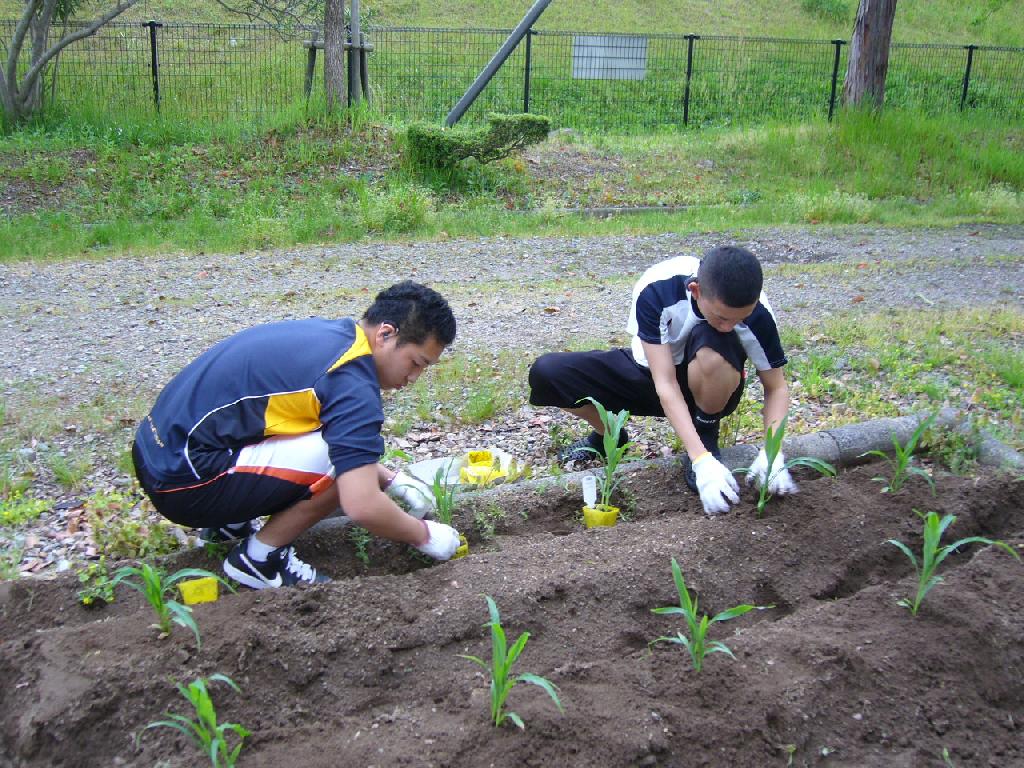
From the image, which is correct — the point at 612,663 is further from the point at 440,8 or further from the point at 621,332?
the point at 440,8

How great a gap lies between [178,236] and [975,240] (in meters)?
7.74

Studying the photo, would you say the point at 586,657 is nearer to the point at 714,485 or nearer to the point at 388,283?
the point at 714,485

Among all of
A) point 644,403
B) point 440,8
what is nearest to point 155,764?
point 644,403

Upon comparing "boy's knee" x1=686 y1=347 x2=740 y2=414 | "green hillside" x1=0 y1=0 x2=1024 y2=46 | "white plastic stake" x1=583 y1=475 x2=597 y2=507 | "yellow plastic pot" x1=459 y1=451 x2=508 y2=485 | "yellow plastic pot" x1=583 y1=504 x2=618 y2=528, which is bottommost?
"yellow plastic pot" x1=459 y1=451 x2=508 y2=485

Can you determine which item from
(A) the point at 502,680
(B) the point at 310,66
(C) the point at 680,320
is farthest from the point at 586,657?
(B) the point at 310,66

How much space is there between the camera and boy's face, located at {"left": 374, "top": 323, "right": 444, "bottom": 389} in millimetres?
2895

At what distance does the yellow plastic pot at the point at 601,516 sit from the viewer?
343 centimetres

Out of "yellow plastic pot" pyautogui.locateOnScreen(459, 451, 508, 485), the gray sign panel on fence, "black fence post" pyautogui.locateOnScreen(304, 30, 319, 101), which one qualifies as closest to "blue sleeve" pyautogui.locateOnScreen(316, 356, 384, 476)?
"yellow plastic pot" pyautogui.locateOnScreen(459, 451, 508, 485)

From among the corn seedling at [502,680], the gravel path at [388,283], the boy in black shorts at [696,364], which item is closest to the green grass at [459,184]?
the gravel path at [388,283]

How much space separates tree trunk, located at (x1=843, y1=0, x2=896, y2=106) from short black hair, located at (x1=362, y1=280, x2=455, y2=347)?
11795 millimetres

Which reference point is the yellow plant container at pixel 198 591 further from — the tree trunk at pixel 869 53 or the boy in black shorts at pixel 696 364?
the tree trunk at pixel 869 53

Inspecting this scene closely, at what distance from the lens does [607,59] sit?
51.3 ft

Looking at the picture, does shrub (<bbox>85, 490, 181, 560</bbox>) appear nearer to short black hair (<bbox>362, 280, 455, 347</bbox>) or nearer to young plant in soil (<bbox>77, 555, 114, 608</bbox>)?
young plant in soil (<bbox>77, 555, 114, 608</bbox>)

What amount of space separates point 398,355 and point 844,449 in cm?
208
